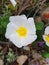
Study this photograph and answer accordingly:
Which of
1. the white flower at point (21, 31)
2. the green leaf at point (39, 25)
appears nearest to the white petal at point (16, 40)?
the white flower at point (21, 31)

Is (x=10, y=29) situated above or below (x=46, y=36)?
above

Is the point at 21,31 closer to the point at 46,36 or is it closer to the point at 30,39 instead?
the point at 30,39

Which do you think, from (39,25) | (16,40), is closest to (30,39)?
(16,40)

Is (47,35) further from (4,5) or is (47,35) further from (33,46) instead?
(4,5)

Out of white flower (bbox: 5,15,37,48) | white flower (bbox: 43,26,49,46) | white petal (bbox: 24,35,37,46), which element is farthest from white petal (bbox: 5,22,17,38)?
white flower (bbox: 43,26,49,46)

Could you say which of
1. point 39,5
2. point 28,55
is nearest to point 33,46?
point 28,55

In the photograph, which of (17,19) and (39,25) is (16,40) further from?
(39,25)

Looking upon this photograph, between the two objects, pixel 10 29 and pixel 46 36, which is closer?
pixel 10 29

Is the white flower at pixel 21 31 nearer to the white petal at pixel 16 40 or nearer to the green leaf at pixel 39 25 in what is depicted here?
the white petal at pixel 16 40
